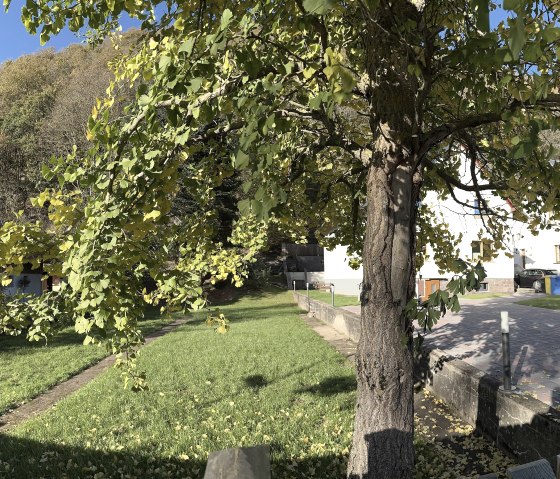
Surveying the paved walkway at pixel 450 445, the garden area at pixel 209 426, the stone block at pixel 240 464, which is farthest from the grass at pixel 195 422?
the stone block at pixel 240 464

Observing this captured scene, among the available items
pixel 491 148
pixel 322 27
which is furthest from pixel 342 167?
pixel 322 27

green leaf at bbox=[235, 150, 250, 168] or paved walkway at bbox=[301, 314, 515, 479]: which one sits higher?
green leaf at bbox=[235, 150, 250, 168]

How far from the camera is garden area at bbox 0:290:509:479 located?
518 cm

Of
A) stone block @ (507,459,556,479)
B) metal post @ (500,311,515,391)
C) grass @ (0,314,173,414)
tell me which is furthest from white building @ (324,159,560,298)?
stone block @ (507,459,556,479)

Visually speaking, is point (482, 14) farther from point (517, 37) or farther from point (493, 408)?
point (493, 408)

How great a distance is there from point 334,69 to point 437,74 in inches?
96.3

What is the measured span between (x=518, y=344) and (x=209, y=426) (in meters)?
7.32

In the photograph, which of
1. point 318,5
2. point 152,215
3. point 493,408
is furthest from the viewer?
point 493,408

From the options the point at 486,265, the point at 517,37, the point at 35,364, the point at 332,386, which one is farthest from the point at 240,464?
the point at 486,265

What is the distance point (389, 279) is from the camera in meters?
3.63

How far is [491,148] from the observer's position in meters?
5.00

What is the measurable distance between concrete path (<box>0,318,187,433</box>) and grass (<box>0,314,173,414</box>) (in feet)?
0.51

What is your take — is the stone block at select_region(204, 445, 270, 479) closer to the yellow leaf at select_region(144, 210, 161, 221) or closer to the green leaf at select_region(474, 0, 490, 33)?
the green leaf at select_region(474, 0, 490, 33)

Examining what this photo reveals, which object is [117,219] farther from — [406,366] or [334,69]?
[406,366]
